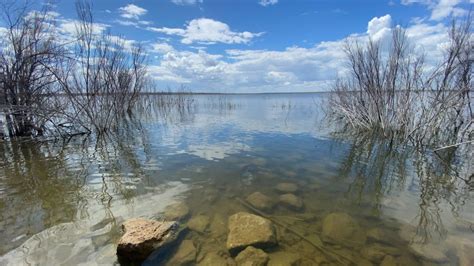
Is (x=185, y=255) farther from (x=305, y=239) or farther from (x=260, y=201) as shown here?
(x=260, y=201)

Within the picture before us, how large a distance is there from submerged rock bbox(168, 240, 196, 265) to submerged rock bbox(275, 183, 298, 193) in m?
3.06

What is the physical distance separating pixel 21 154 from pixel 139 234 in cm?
957

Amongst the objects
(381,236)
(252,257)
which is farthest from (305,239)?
(381,236)

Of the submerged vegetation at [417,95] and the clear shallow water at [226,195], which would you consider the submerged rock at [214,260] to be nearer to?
the clear shallow water at [226,195]

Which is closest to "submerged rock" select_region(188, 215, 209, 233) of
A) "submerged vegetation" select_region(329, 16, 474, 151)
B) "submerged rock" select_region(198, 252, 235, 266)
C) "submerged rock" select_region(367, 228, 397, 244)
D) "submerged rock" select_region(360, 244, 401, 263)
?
"submerged rock" select_region(198, 252, 235, 266)

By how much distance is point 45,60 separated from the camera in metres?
12.1

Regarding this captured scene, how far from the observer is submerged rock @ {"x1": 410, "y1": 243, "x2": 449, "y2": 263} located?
3805 millimetres

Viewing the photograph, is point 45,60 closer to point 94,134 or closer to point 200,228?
point 94,134

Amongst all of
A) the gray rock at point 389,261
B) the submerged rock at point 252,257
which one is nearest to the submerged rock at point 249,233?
the submerged rock at point 252,257

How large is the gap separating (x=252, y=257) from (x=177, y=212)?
2.07 metres

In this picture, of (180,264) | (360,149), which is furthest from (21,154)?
(360,149)

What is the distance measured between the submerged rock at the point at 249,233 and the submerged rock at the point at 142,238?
103 cm

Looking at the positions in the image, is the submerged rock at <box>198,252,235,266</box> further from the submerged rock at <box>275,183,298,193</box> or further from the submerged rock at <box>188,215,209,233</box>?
the submerged rock at <box>275,183,298,193</box>

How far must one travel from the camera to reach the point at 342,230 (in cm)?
456
